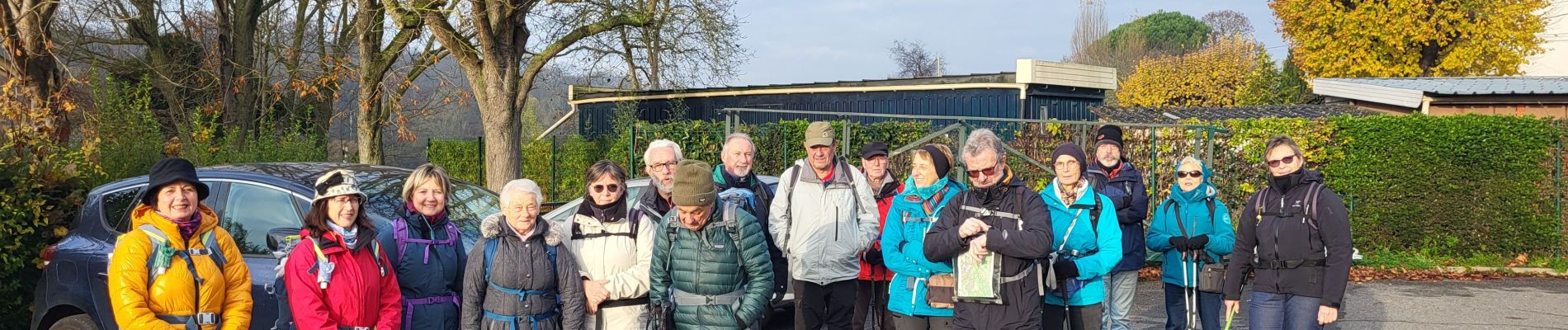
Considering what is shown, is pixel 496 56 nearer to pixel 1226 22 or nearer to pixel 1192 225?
pixel 1192 225

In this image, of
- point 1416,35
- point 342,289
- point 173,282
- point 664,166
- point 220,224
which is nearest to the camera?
point 173,282

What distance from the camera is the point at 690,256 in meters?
4.77

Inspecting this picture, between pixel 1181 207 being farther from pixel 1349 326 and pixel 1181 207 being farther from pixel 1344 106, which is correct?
pixel 1344 106

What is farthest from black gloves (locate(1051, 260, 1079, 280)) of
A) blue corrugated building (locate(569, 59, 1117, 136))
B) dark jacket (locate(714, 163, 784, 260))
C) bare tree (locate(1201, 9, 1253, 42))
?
bare tree (locate(1201, 9, 1253, 42))

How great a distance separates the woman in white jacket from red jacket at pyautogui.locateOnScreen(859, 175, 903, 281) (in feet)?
5.61

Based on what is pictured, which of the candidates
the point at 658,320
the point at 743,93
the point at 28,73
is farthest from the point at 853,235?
the point at 743,93

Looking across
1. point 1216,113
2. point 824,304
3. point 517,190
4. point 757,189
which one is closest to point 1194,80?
point 1216,113

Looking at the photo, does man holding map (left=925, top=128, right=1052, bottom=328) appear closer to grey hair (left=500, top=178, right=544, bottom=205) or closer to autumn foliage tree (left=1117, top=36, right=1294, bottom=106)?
grey hair (left=500, top=178, right=544, bottom=205)

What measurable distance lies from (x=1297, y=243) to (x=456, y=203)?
492cm

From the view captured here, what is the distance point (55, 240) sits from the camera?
274 inches

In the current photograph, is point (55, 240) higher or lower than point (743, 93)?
lower

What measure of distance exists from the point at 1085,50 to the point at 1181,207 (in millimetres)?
58708

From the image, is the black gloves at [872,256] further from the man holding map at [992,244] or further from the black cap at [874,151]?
the man holding map at [992,244]

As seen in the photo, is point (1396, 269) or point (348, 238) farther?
point (1396, 269)
